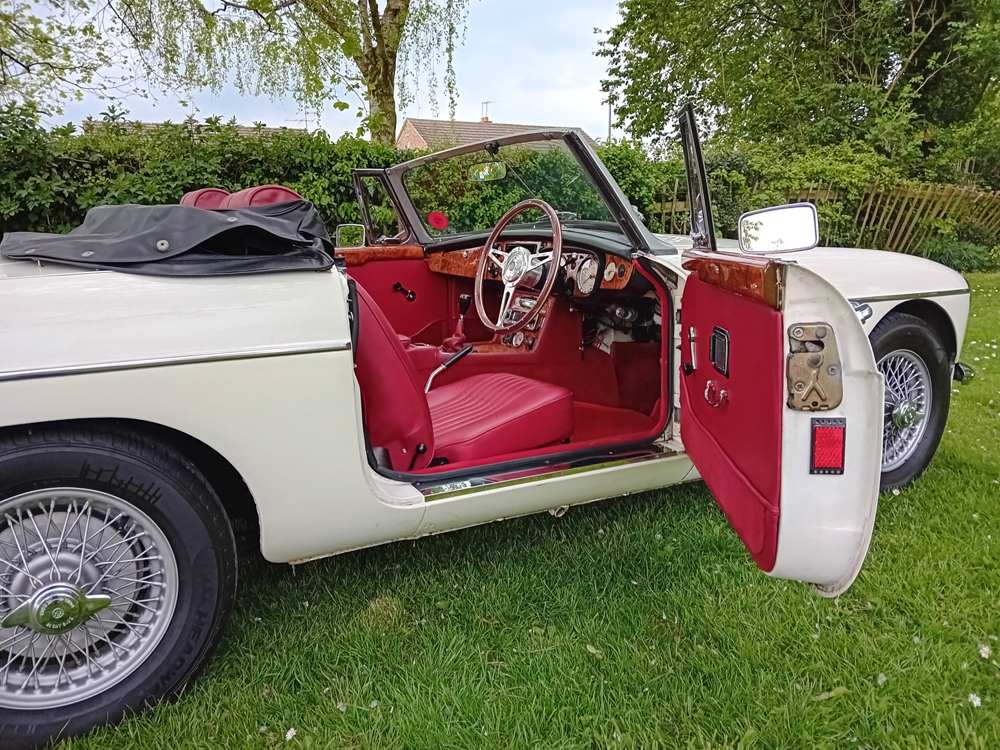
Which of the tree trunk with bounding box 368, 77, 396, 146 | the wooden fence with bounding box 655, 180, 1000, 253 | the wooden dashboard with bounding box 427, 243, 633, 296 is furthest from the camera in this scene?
the wooden fence with bounding box 655, 180, 1000, 253

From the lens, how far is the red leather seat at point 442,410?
2.00m

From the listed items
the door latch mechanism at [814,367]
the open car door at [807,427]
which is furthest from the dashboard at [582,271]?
the door latch mechanism at [814,367]

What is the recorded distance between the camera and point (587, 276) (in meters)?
2.97

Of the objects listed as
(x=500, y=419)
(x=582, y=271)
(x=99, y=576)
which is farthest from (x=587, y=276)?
(x=99, y=576)

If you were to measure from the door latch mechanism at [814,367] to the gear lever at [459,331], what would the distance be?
228cm

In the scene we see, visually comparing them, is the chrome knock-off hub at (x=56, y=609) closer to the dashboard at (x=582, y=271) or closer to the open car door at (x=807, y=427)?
the open car door at (x=807, y=427)

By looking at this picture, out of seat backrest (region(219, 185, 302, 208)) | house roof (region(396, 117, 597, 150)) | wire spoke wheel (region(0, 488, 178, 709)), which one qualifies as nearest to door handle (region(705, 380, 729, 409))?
seat backrest (region(219, 185, 302, 208))

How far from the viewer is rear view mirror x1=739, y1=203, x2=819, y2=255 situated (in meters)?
1.80

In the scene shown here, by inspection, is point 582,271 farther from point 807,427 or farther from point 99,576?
point 99,576

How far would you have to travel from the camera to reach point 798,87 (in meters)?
11.8

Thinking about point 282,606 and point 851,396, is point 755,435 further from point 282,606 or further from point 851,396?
point 282,606

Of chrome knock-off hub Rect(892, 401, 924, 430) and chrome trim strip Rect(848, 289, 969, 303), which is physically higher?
chrome trim strip Rect(848, 289, 969, 303)

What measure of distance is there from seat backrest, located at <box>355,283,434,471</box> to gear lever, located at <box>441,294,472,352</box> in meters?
1.49

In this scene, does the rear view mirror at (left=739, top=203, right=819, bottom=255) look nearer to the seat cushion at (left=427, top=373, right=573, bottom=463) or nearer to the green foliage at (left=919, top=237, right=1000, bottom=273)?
the seat cushion at (left=427, top=373, right=573, bottom=463)
